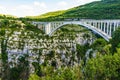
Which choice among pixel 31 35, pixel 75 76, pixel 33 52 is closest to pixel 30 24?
pixel 31 35

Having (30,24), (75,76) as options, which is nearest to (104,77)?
(75,76)

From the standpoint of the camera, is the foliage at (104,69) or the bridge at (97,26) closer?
the foliage at (104,69)

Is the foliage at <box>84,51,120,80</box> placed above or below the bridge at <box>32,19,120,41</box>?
below

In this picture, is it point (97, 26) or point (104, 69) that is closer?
point (104, 69)

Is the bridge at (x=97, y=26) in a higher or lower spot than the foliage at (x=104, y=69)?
higher

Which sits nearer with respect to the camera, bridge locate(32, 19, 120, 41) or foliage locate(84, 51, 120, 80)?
foliage locate(84, 51, 120, 80)

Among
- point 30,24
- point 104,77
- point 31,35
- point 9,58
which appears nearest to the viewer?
point 104,77

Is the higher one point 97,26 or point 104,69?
point 97,26

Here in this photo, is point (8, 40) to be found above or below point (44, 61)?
above

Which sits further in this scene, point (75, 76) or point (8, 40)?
point (8, 40)

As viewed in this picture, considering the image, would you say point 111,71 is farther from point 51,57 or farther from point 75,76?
point 51,57

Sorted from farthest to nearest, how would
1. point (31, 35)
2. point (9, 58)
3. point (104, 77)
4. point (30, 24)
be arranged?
point (30, 24), point (31, 35), point (9, 58), point (104, 77)
